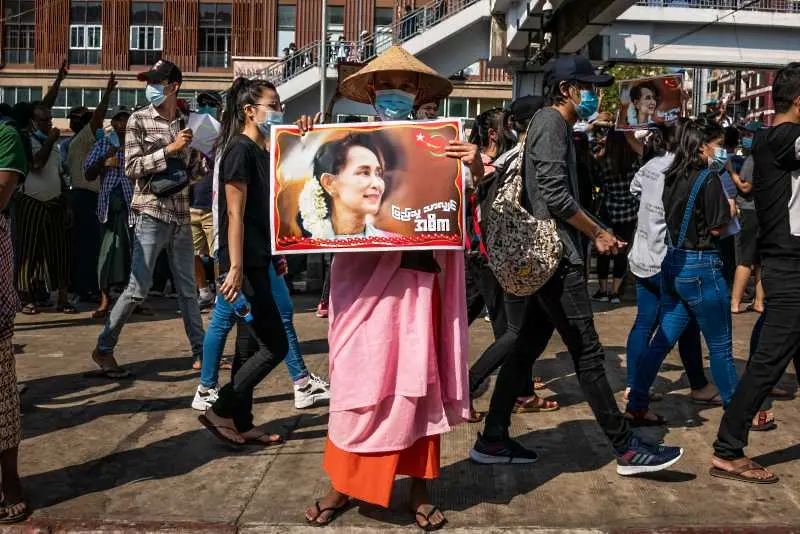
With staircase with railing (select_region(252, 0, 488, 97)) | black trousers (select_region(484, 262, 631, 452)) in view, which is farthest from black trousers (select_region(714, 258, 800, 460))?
staircase with railing (select_region(252, 0, 488, 97))

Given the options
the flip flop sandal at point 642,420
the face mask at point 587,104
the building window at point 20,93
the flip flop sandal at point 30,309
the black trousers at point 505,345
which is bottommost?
the flip flop sandal at point 642,420

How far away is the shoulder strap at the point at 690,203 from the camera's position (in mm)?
5688

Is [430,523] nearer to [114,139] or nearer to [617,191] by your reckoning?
[114,139]

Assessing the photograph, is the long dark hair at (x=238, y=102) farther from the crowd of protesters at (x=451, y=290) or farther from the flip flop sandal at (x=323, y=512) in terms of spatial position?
the flip flop sandal at (x=323, y=512)

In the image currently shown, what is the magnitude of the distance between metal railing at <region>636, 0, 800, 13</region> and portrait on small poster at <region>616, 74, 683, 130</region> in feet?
51.1

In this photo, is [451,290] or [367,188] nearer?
[367,188]

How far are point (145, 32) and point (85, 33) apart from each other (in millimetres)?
3174

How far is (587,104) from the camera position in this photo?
16.1 ft

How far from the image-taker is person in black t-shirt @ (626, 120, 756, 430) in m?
5.67

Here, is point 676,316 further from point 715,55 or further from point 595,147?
point 715,55

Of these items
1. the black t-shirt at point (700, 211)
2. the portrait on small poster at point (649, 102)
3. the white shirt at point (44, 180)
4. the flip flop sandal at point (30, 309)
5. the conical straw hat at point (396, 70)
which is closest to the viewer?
the conical straw hat at point (396, 70)

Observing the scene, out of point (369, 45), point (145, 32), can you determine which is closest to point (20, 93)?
point (145, 32)

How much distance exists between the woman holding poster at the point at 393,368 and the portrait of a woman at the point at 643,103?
4898 millimetres

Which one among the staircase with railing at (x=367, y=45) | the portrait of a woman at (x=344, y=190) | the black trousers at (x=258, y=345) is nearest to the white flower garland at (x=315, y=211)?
the portrait of a woman at (x=344, y=190)
